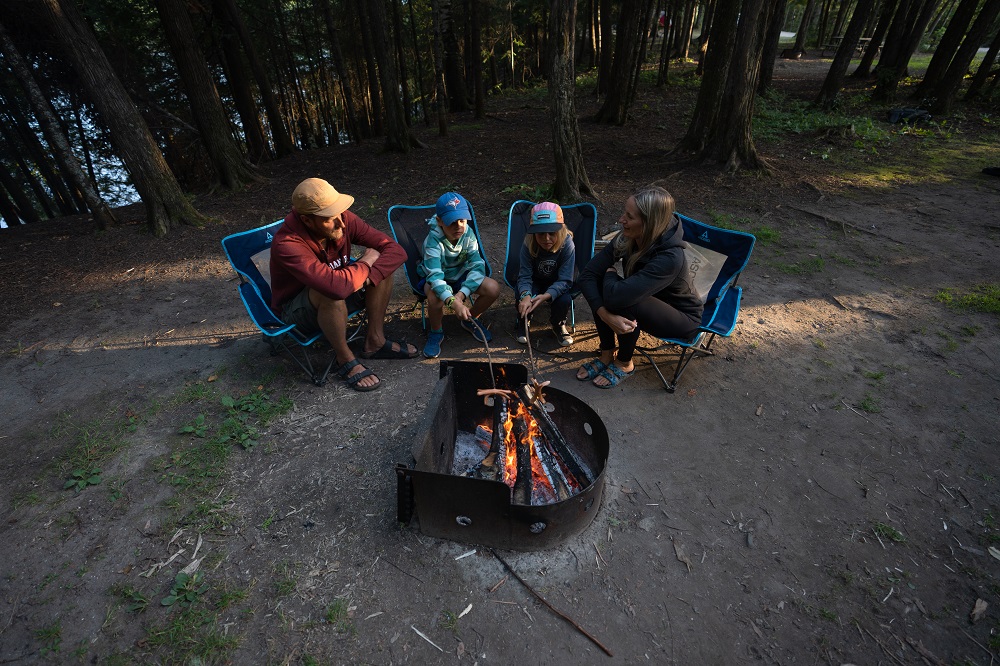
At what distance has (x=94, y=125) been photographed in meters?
13.8

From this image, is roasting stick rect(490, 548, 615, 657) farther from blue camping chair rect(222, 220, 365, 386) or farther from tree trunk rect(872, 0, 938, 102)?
tree trunk rect(872, 0, 938, 102)

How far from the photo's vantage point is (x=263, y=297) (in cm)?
392

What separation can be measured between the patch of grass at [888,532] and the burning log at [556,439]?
1593 mm

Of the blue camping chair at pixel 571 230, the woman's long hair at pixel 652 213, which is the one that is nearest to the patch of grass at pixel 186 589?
the blue camping chair at pixel 571 230

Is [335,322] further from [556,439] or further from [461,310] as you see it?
[556,439]

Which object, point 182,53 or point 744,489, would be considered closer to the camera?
point 744,489

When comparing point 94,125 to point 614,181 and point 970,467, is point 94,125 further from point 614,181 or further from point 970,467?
point 970,467

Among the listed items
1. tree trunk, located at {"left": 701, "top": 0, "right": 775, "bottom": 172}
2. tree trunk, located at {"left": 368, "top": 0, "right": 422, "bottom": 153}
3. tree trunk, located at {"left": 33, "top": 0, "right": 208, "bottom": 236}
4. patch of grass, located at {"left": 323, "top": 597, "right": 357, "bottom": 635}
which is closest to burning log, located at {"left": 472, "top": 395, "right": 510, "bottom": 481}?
patch of grass, located at {"left": 323, "top": 597, "right": 357, "bottom": 635}

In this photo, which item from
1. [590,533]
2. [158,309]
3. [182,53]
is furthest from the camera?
[182,53]

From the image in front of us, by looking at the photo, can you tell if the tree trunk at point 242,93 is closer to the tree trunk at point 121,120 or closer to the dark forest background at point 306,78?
the dark forest background at point 306,78

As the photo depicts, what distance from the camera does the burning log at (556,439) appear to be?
268 cm

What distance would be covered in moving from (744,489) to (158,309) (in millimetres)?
5921

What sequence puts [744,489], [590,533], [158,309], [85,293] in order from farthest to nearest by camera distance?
[85,293] < [158,309] < [744,489] < [590,533]

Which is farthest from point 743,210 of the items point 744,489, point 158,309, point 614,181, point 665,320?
point 158,309
